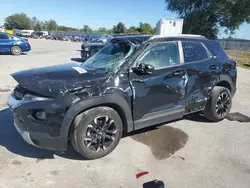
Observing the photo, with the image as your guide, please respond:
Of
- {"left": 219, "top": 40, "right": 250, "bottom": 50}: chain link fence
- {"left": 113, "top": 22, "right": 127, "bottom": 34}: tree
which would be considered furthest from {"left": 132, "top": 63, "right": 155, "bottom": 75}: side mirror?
{"left": 113, "top": 22, "right": 127, "bottom": 34}: tree

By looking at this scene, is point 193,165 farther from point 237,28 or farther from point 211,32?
point 237,28

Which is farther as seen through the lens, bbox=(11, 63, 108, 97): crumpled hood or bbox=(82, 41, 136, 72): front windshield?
bbox=(82, 41, 136, 72): front windshield

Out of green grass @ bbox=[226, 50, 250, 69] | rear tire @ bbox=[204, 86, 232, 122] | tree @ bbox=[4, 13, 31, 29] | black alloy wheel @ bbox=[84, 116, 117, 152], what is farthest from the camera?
tree @ bbox=[4, 13, 31, 29]

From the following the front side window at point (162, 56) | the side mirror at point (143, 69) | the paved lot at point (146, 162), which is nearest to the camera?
the paved lot at point (146, 162)

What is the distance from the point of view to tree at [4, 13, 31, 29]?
114500mm

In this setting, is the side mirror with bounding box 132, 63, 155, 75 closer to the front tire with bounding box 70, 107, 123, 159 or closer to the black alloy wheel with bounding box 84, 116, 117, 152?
the front tire with bounding box 70, 107, 123, 159

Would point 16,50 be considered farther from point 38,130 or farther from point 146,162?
point 146,162

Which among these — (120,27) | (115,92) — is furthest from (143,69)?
(120,27)

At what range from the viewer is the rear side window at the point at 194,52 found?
4.43 metres

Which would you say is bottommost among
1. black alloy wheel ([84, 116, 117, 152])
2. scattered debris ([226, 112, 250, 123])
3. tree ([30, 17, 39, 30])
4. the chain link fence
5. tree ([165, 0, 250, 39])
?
scattered debris ([226, 112, 250, 123])

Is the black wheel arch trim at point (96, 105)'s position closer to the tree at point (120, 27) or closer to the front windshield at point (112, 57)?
the front windshield at point (112, 57)

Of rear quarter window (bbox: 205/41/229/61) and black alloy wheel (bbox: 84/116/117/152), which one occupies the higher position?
rear quarter window (bbox: 205/41/229/61)

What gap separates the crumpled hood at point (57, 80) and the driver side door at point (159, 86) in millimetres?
608

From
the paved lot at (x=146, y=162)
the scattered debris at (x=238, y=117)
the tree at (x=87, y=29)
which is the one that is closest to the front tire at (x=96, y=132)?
the paved lot at (x=146, y=162)
